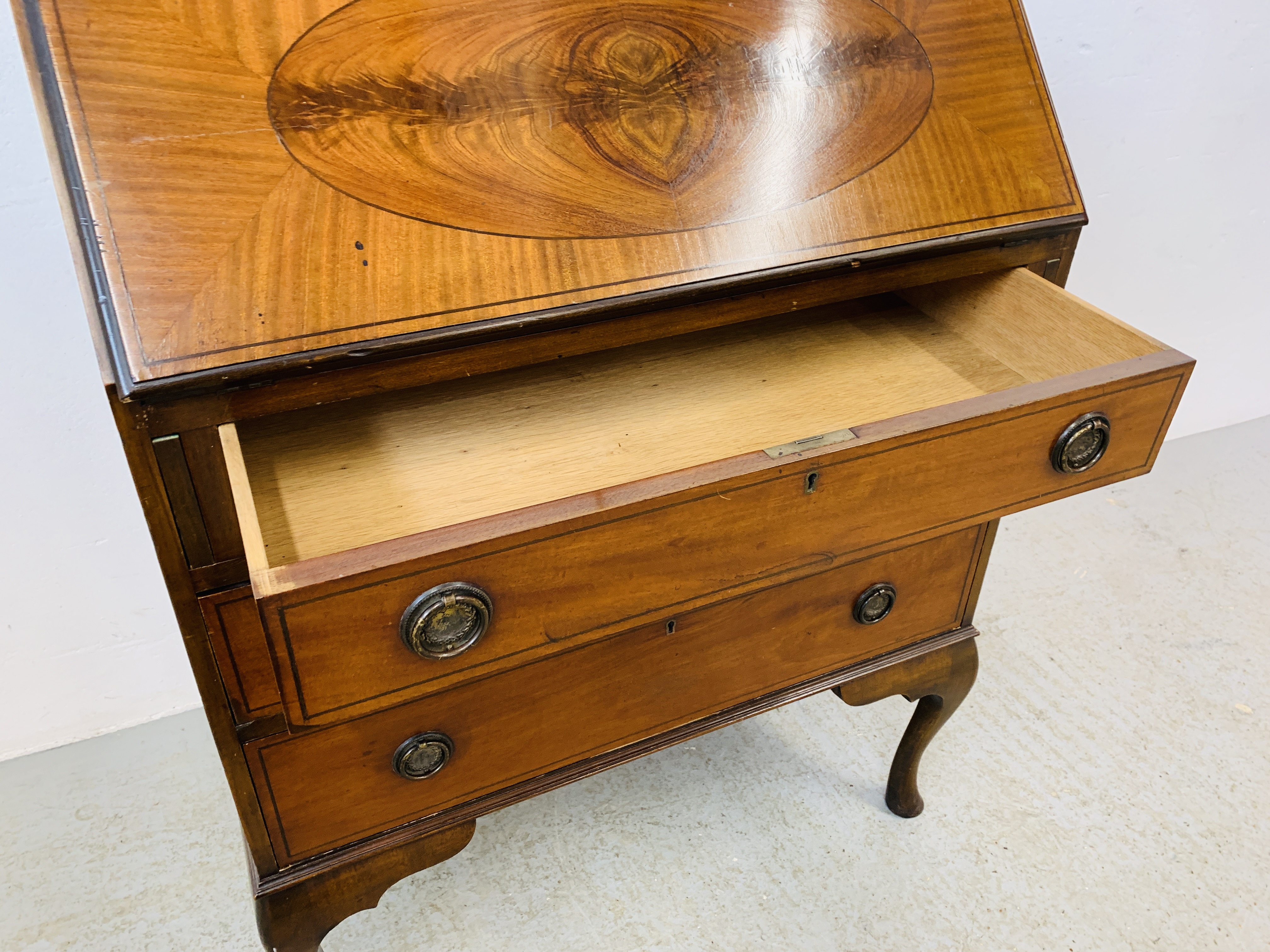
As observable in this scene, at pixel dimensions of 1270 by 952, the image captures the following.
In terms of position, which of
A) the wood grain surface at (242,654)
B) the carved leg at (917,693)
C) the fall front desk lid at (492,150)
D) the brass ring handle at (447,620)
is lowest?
the carved leg at (917,693)

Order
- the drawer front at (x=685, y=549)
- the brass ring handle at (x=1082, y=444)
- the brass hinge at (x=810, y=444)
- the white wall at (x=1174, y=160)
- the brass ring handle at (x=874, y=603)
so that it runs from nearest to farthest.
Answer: the drawer front at (x=685, y=549) → the brass hinge at (x=810, y=444) → the brass ring handle at (x=1082, y=444) → the brass ring handle at (x=874, y=603) → the white wall at (x=1174, y=160)

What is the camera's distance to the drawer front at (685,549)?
2.26 feet

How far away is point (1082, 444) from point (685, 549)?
423 millimetres

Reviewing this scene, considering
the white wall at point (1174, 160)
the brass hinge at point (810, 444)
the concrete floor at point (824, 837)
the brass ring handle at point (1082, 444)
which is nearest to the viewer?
the brass hinge at point (810, 444)

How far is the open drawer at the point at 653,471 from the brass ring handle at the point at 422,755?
10cm

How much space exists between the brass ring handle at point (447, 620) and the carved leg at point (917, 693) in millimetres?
633

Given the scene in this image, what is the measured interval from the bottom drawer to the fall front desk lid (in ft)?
1.21

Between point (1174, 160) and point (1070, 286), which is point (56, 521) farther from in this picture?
point (1174, 160)

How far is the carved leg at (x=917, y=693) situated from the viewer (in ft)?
4.10

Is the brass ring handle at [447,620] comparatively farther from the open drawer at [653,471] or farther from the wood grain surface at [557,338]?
the wood grain surface at [557,338]

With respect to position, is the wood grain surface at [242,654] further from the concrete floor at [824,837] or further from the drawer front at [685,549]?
the concrete floor at [824,837]

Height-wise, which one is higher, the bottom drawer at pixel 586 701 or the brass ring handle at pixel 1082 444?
the brass ring handle at pixel 1082 444

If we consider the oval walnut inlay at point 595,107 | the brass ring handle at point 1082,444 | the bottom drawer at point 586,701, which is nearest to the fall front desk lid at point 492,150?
the oval walnut inlay at point 595,107

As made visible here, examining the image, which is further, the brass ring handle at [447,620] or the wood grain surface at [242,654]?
the wood grain surface at [242,654]
